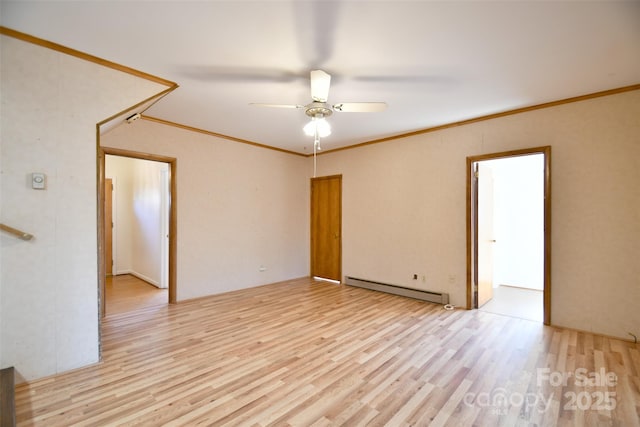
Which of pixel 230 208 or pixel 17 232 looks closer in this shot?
pixel 17 232

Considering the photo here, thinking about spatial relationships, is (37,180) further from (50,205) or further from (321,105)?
(321,105)

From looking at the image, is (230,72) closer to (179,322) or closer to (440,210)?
(179,322)

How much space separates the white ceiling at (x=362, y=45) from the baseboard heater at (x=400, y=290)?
2821mm

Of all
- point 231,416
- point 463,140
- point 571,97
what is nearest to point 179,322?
point 231,416

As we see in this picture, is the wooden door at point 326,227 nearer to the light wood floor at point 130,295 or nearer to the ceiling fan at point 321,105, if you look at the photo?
the ceiling fan at point 321,105

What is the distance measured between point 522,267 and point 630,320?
8.43 ft

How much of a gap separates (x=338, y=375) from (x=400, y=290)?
2728 mm

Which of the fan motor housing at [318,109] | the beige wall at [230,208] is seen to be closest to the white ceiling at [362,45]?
the fan motor housing at [318,109]

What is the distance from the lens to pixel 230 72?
105 inches

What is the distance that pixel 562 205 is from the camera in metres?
3.32

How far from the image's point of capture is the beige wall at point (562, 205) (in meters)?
2.97

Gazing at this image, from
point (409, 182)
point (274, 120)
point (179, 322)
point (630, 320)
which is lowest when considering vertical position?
point (179, 322)

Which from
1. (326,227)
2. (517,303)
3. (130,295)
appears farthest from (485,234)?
(130,295)

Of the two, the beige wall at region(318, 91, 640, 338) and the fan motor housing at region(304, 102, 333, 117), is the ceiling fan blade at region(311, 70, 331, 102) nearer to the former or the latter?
the fan motor housing at region(304, 102, 333, 117)
